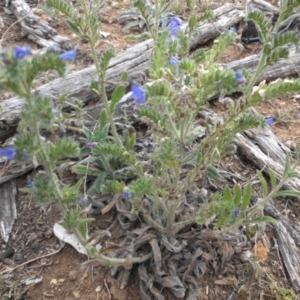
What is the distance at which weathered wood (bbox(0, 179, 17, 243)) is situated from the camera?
305 cm

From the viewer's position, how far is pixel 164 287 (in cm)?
264

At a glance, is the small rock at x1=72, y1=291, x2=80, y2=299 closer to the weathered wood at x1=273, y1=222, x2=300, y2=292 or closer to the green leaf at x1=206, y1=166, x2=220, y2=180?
the green leaf at x1=206, y1=166, x2=220, y2=180

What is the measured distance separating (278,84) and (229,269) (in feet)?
4.26

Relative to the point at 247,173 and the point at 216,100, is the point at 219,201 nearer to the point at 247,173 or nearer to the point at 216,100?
the point at 247,173

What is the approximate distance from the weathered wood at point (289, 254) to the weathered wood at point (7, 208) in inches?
68.5

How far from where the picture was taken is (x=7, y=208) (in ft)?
A: 10.4

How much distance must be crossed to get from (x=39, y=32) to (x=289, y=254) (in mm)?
3200

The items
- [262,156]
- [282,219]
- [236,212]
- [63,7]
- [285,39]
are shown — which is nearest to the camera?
[285,39]

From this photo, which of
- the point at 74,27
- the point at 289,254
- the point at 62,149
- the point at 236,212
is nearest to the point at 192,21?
the point at 74,27

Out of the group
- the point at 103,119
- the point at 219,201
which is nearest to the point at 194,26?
the point at 103,119

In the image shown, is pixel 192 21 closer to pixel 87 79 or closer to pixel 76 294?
pixel 87 79

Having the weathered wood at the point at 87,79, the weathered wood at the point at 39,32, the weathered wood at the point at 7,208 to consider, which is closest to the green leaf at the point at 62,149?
the weathered wood at the point at 7,208

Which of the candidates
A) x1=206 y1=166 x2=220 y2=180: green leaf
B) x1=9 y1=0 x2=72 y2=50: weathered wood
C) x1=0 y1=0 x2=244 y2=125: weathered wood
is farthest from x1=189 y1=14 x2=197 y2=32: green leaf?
x1=9 y1=0 x2=72 y2=50: weathered wood

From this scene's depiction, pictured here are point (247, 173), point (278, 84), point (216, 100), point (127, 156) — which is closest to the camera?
point (278, 84)
